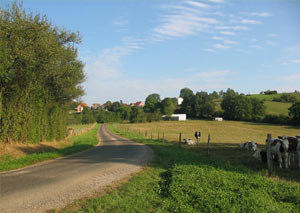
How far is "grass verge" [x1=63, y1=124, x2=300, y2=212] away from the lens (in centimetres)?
601

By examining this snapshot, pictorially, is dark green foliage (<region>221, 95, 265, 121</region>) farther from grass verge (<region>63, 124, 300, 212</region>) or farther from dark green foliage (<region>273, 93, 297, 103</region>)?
grass verge (<region>63, 124, 300, 212</region>)

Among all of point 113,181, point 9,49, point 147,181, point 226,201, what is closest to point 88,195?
point 113,181

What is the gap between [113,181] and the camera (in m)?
8.68

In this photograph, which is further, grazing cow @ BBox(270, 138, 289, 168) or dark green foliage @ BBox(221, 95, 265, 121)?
dark green foliage @ BBox(221, 95, 265, 121)

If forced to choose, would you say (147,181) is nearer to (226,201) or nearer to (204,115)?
(226,201)

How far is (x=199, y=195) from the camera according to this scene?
22.3ft

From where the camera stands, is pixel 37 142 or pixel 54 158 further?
pixel 37 142

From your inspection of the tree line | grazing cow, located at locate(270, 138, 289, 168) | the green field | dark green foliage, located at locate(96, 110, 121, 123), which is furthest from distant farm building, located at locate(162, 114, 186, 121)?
grazing cow, located at locate(270, 138, 289, 168)

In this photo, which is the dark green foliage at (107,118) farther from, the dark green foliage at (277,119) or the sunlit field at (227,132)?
the dark green foliage at (277,119)

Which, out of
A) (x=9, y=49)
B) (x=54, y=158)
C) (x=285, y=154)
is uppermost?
(x=9, y=49)

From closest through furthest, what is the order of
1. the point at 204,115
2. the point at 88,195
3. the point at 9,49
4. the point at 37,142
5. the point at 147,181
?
the point at 88,195
the point at 147,181
the point at 9,49
the point at 37,142
the point at 204,115

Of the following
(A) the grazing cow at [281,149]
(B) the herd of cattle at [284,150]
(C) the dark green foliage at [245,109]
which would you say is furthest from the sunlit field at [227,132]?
(A) the grazing cow at [281,149]

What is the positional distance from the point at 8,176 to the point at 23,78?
899 cm

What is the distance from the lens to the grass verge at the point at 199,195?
6.01 meters
